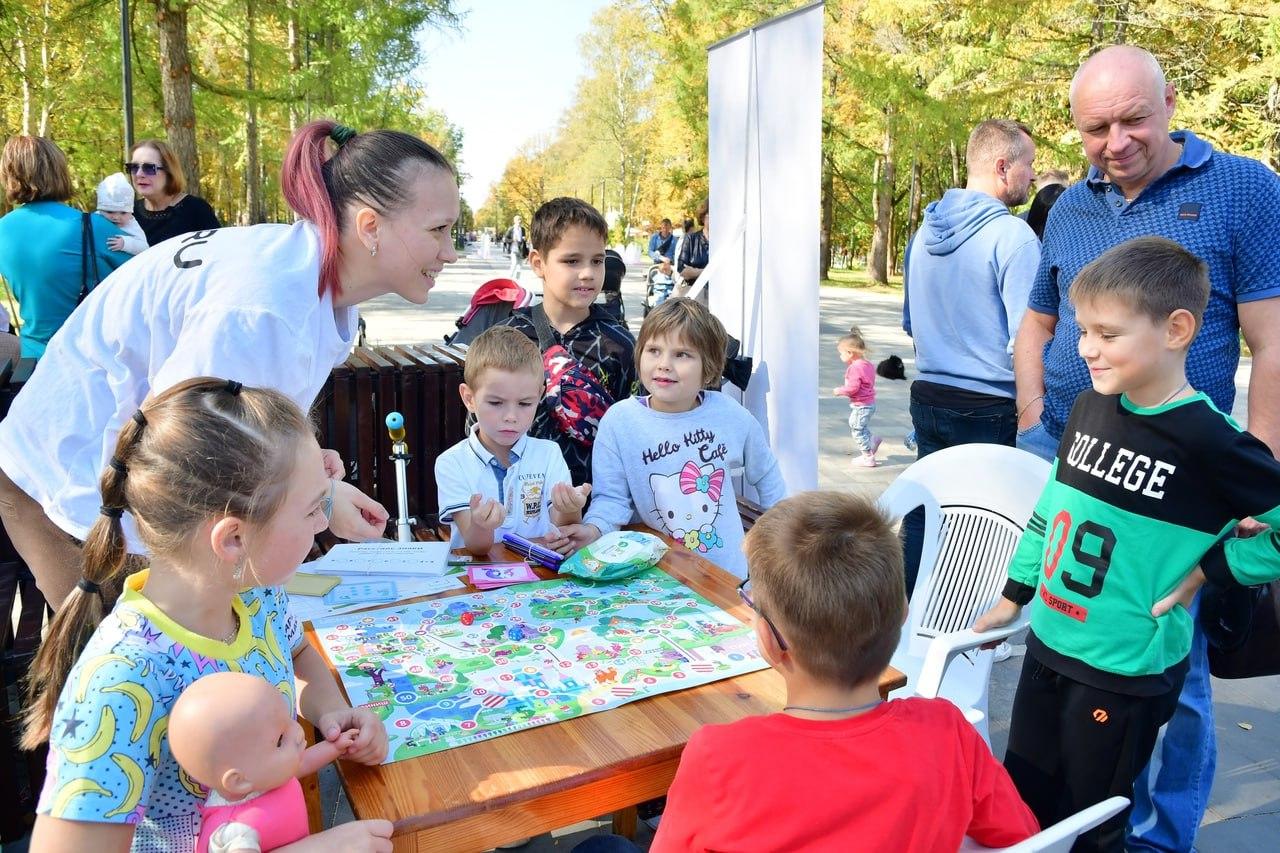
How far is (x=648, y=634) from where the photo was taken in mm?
1861

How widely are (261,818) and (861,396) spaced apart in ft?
19.0

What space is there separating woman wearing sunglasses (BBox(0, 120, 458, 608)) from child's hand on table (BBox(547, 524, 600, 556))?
1.80 ft

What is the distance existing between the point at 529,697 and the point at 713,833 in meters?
0.50

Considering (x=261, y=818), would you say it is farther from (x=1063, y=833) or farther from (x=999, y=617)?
(x=999, y=617)

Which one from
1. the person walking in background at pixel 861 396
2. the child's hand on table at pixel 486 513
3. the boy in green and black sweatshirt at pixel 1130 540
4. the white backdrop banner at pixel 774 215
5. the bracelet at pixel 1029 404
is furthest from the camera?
the person walking in background at pixel 861 396

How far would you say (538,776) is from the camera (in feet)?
4.49

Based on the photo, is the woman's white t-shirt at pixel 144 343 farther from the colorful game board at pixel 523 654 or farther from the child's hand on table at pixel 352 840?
the child's hand on table at pixel 352 840

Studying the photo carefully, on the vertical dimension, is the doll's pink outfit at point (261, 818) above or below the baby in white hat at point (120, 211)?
below

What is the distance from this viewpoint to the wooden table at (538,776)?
1305 millimetres

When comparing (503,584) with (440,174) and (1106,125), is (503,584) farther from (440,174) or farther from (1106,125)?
(1106,125)

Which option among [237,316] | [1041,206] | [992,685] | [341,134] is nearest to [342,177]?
[341,134]

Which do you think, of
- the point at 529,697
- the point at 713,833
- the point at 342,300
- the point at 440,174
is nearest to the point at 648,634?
the point at 529,697

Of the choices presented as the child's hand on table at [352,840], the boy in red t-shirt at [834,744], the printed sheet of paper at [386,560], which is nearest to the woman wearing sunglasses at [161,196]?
the printed sheet of paper at [386,560]

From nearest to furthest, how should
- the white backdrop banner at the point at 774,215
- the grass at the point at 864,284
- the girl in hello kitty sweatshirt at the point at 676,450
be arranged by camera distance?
the girl in hello kitty sweatshirt at the point at 676,450
the white backdrop banner at the point at 774,215
the grass at the point at 864,284
